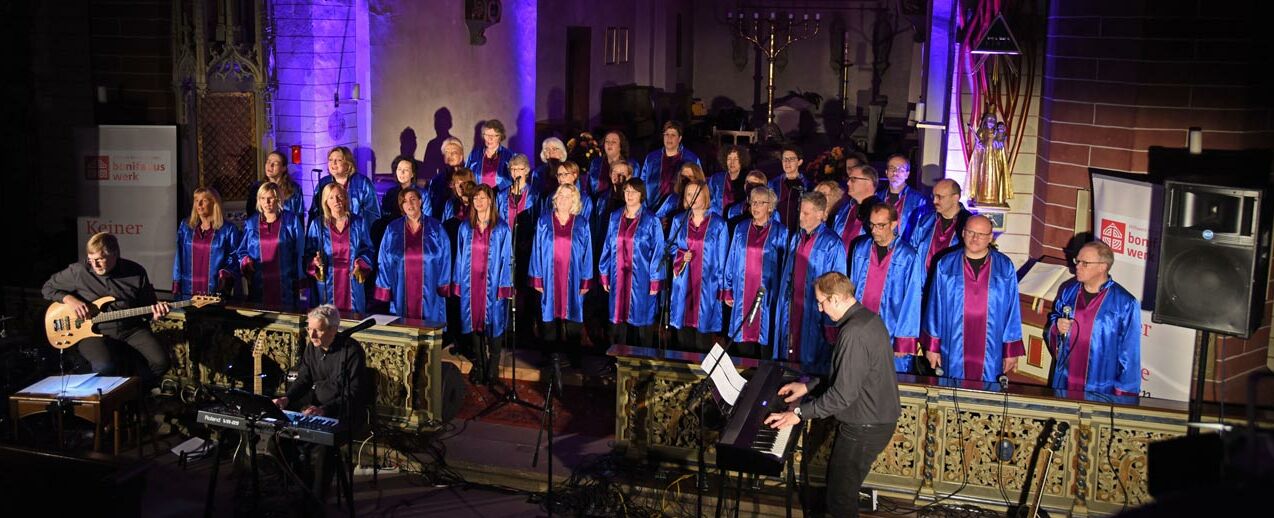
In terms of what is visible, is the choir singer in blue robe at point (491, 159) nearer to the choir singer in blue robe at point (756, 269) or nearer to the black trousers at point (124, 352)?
the choir singer in blue robe at point (756, 269)

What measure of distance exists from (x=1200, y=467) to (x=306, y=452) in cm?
508

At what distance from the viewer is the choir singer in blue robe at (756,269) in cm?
953

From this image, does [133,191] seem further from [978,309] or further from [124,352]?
[978,309]

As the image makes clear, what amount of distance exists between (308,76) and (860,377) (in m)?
8.65

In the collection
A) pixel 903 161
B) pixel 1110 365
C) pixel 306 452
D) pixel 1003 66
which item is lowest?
pixel 306 452

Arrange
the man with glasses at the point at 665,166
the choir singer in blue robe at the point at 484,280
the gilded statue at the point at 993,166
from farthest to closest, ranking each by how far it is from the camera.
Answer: the man with glasses at the point at 665,166 → the gilded statue at the point at 993,166 → the choir singer in blue robe at the point at 484,280

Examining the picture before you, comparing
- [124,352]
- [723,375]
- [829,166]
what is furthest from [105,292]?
[829,166]

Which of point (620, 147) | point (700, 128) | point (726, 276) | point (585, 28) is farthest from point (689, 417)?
point (700, 128)

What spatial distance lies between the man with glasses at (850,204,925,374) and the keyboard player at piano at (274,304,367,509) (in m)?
3.60

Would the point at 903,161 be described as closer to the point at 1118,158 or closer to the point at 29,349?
the point at 1118,158

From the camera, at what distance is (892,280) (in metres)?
8.93

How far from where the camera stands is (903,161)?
406 inches

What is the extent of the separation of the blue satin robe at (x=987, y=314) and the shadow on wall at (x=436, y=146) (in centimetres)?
845

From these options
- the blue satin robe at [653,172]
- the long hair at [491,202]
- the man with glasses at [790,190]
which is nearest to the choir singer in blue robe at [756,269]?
the man with glasses at [790,190]
